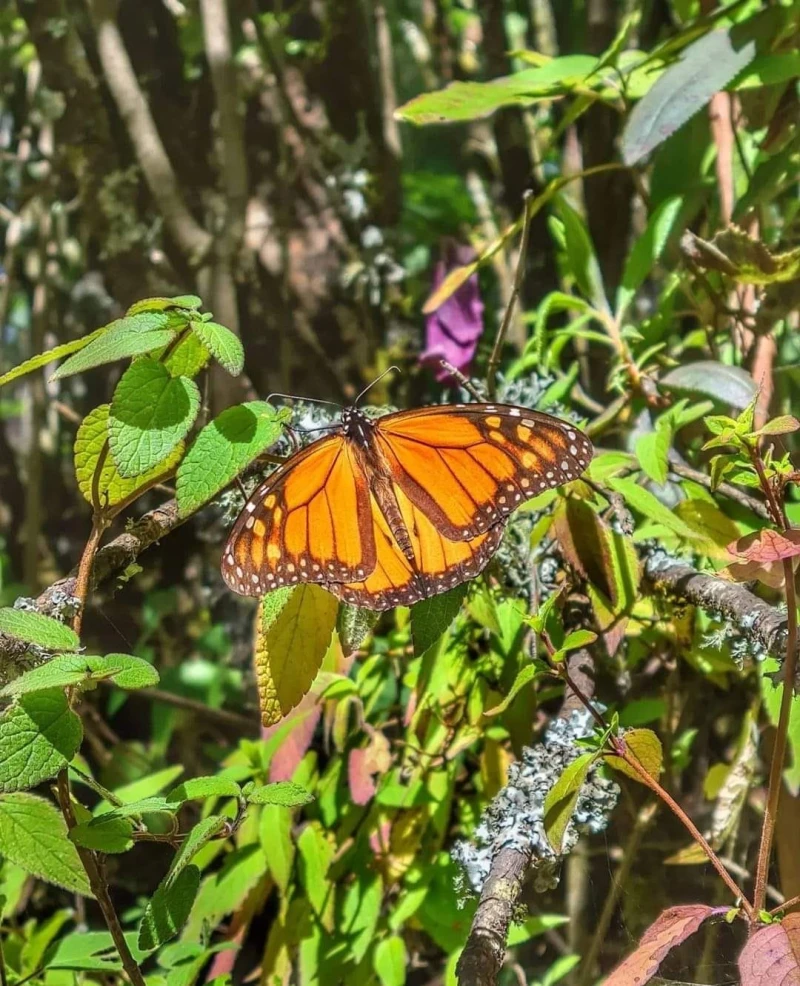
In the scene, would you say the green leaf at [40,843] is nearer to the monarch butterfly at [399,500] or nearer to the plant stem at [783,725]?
the monarch butterfly at [399,500]

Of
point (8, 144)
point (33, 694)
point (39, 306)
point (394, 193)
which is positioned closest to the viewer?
point (33, 694)

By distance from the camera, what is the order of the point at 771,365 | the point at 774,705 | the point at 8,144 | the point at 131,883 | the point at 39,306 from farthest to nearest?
the point at 8,144 < the point at 39,306 < the point at 131,883 < the point at 771,365 < the point at 774,705

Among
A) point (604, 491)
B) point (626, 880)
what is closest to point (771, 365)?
point (604, 491)

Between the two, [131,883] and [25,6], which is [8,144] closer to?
[25,6]

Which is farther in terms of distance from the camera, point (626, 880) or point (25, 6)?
point (25, 6)

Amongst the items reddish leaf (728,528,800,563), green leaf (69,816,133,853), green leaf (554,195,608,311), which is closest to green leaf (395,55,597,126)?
green leaf (554,195,608,311)

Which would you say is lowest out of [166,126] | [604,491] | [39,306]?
[604,491]

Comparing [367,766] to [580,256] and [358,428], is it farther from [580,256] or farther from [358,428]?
[580,256]

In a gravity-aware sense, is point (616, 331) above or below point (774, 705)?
above

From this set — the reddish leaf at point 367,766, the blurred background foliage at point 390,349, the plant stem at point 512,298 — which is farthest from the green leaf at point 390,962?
the plant stem at point 512,298
